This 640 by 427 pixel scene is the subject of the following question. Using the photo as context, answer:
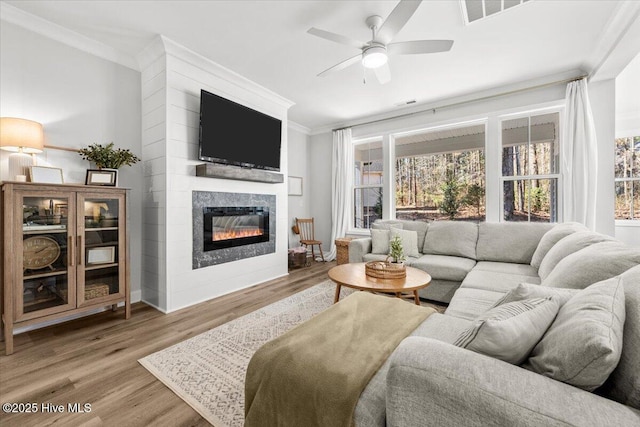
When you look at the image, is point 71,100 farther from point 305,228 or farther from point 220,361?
point 305,228

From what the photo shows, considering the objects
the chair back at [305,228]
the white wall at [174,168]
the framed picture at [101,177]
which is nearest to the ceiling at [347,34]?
the white wall at [174,168]

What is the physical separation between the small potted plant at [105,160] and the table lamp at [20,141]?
35 cm

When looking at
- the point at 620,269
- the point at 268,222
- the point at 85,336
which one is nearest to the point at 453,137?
the point at 268,222

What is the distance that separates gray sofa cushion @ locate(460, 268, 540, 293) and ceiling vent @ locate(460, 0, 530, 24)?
2309 millimetres

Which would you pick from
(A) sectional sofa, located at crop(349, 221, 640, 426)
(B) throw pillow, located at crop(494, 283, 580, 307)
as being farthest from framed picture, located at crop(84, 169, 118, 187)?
(B) throw pillow, located at crop(494, 283, 580, 307)

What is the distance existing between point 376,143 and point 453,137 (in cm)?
139

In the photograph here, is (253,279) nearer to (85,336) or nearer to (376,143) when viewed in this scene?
(85,336)

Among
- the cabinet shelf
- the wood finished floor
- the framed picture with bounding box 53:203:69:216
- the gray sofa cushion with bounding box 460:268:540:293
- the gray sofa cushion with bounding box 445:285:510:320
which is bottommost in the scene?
the wood finished floor

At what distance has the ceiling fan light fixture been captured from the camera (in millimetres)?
2381

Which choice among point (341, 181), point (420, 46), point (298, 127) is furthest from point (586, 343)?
point (298, 127)

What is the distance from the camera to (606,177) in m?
3.31

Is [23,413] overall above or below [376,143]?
below

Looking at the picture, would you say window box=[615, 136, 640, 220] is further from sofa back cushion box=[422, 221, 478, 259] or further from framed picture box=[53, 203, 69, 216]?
framed picture box=[53, 203, 69, 216]

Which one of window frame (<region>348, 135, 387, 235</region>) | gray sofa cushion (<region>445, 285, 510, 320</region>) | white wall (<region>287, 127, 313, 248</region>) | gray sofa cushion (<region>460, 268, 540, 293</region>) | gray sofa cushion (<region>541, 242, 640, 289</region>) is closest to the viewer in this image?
gray sofa cushion (<region>541, 242, 640, 289</region>)
